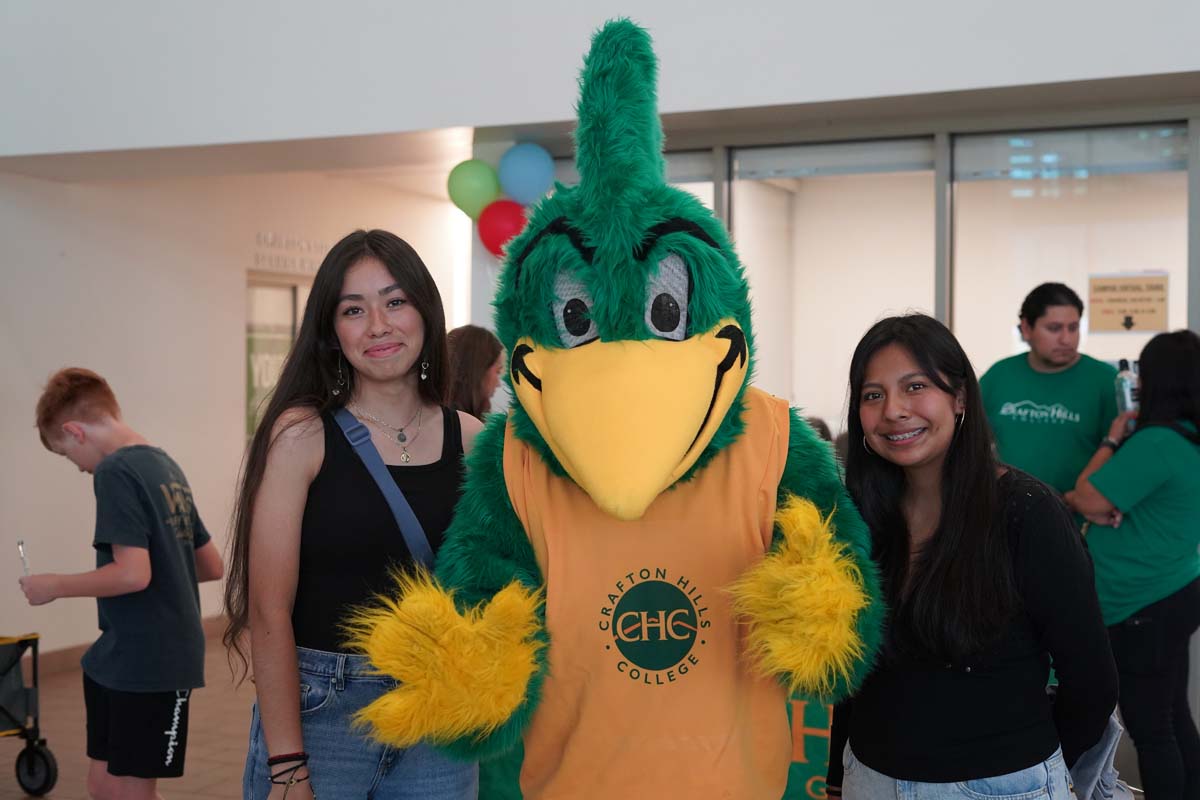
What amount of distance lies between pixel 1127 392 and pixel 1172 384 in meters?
0.55

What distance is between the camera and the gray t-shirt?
3279mm

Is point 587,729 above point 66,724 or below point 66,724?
above

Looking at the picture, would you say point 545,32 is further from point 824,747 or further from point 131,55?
point 824,747

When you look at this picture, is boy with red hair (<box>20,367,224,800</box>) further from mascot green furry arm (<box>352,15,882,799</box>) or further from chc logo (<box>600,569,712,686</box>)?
chc logo (<box>600,569,712,686</box>)

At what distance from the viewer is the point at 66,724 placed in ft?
19.1

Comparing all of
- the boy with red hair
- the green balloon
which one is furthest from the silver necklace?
the green balloon

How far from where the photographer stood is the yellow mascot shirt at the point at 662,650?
175cm

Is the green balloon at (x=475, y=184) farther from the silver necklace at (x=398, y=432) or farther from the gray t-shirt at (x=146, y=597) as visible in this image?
the silver necklace at (x=398, y=432)

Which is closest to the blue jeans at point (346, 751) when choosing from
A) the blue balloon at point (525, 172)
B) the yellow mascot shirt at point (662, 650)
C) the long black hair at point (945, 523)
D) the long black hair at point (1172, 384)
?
the yellow mascot shirt at point (662, 650)

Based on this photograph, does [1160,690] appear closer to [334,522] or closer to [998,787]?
[998,787]

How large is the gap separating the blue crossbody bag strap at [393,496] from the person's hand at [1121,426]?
9.41ft

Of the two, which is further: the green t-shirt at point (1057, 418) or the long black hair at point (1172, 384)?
the green t-shirt at point (1057, 418)

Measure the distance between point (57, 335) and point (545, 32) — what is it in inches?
138

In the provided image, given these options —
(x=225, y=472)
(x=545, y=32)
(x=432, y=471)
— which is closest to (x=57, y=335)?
(x=225, y=472)
